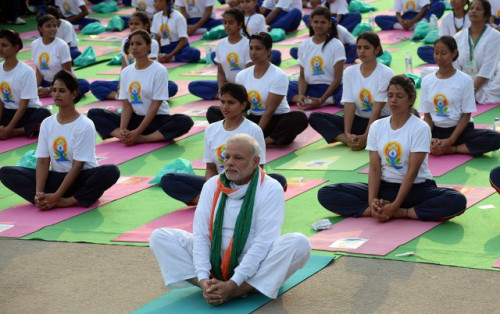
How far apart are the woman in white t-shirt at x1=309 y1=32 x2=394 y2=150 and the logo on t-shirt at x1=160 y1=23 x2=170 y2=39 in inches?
184

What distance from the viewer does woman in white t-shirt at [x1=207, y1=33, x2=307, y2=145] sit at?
866 cm

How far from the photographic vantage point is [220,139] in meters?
7.04

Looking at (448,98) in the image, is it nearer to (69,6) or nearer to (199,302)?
(199,302)

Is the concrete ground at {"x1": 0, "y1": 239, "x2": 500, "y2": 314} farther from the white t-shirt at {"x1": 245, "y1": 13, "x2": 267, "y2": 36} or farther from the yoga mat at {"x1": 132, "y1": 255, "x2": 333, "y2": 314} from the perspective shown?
the white t-shirt at {"x1": 245, "y1": 13, "x2": 267, "y2": 36}

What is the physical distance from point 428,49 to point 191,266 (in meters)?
6.84

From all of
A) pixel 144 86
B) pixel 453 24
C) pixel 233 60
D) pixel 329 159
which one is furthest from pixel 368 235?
pixel 453 24

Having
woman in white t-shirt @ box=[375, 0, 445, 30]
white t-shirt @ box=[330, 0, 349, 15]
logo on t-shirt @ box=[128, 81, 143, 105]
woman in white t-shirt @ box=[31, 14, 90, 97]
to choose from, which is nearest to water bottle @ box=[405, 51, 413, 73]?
logo on t-shirt @ box=[128, 81, 143, 105]

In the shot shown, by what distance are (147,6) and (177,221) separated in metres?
9.20

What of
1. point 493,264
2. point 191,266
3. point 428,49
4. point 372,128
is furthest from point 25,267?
point 428,49

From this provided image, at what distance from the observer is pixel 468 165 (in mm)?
7980

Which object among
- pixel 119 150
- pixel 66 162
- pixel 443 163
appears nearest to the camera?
pixel 66 162

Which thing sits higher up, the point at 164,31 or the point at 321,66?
the point at 321,66

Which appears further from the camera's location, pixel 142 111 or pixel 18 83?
pixel 18 83

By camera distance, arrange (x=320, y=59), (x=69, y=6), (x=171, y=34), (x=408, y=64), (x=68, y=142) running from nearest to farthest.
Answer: (x=68, y=142) < (x=320, y=59) < (x=408, y=64) < (x=171, y=34) < (x=69, y=6)
